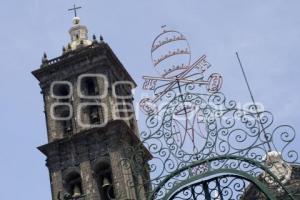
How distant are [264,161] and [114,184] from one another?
14.3 meters

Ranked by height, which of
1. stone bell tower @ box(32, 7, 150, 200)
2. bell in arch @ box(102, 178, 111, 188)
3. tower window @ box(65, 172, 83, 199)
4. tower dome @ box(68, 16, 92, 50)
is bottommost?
bell in arch @ box(102, 178, 111, 188)

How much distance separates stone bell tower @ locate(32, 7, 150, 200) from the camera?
26.7m

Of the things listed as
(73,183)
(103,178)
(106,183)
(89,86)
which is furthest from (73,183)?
(89,86)

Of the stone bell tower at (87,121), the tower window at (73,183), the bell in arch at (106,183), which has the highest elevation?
the stone bell tower at (87,121)

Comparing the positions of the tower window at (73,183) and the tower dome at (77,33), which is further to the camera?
the tower dome at (77,33)

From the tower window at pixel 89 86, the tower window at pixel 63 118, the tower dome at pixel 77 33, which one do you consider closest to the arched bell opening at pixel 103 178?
the tower window at pixel 63 118

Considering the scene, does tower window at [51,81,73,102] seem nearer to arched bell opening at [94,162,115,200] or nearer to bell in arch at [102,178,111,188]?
arched bell opening at [94,162,115,200]

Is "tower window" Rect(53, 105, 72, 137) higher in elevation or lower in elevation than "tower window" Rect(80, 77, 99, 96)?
lower

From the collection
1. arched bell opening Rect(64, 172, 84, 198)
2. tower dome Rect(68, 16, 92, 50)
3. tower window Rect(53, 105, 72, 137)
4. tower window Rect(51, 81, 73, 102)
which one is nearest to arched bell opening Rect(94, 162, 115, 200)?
arched bell opening Rect(64, 172, 84, 198)

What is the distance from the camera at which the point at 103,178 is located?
1067 inches

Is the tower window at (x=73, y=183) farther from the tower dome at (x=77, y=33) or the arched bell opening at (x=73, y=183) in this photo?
the tower dome at (x=77, y=33)

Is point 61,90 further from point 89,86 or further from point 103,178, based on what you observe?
point 103,178

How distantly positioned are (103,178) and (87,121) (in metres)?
2.53

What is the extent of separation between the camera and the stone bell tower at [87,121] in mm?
26703
